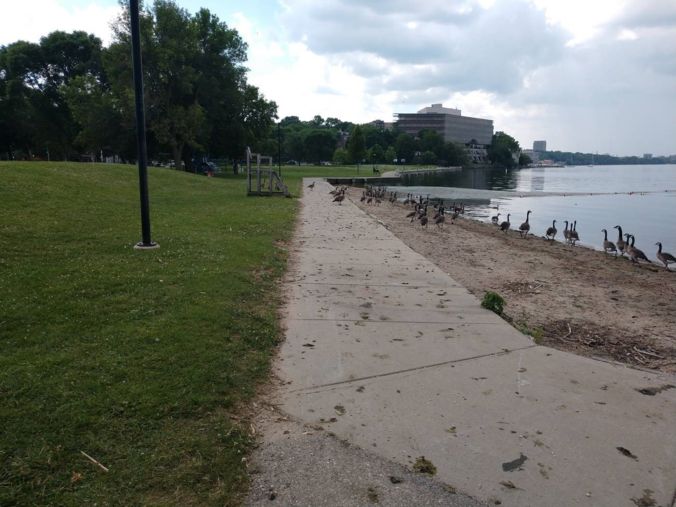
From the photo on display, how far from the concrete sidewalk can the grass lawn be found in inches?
24.9

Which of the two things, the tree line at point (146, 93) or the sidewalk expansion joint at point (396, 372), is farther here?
the tree line at point (146, 93)

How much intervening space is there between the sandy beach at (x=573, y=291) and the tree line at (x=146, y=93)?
33743 millimetres

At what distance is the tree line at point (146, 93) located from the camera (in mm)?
42250

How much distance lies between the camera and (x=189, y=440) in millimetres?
3189

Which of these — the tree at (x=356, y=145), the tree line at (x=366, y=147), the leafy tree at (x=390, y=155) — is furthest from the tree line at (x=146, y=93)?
the leafy tree at (x=390, y=155)

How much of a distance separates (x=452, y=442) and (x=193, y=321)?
2.98 m

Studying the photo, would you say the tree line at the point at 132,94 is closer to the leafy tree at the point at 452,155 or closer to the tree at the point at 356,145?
the tree at the point at 356,145

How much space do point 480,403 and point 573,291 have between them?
6.26 meters

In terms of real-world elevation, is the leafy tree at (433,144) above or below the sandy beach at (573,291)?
above

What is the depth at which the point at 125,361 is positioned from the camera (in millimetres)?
4117

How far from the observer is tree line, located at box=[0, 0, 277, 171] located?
42250mm

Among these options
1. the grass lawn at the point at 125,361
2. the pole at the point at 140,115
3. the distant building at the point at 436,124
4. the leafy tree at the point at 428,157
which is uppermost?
the distant building at the point at 436,124

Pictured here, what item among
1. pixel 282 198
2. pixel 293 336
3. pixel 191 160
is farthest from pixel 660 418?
pixel 191 160

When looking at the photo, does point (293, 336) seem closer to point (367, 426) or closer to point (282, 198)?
point (367, 426)
